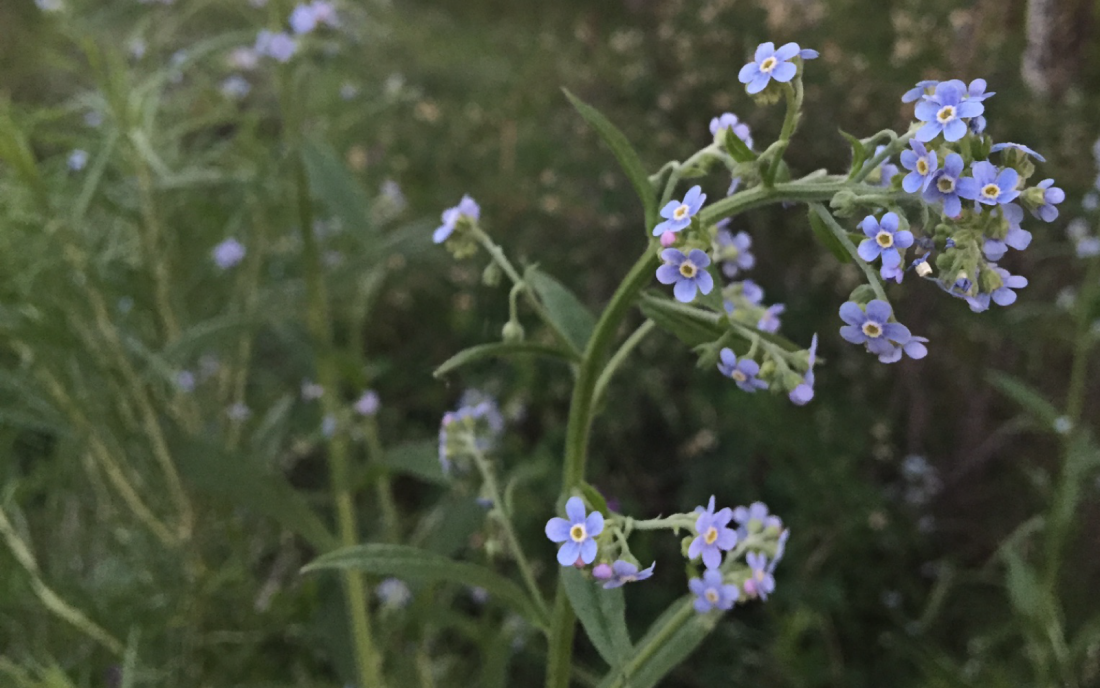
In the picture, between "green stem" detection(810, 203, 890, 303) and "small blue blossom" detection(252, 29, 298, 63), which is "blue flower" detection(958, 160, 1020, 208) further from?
"small blue blossom" detection(252, 29, 298, 63)

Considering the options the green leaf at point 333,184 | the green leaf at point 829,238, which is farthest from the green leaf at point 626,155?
the green leaf at point 333,184

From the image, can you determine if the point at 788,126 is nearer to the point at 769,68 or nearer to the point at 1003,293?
the point at 769,68

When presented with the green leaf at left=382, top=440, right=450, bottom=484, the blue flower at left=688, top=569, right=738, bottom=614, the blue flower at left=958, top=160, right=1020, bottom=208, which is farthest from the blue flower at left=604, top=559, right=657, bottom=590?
the green leaf at left=382, top=440, right=450, bottom=484

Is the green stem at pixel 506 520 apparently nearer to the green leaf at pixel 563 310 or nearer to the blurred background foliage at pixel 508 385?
the green leaf at pixel 563 310

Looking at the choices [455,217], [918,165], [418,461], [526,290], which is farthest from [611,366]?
[418,461]

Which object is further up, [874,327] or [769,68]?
[769,68]
